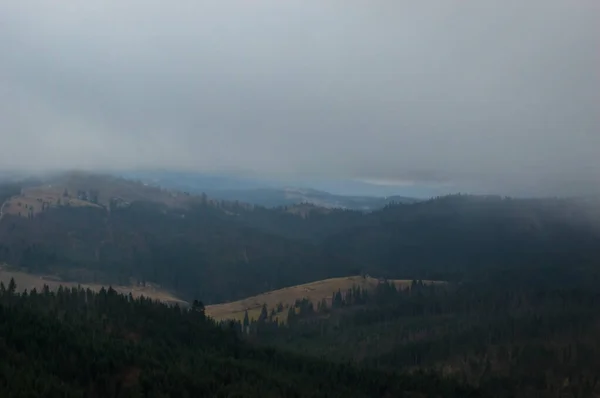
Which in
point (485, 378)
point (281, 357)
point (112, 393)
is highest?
point (112, 393)

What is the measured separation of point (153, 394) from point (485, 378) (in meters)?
114

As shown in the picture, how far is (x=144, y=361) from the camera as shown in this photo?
94.0 meters

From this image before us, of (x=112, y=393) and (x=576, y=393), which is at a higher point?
(x=112, y=393)

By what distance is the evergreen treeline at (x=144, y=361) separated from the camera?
277 ft

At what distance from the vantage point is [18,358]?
83.0 meters

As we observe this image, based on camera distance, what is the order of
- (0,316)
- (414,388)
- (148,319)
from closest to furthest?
1. (0,316)
2. (414,388)
3. (148,319)

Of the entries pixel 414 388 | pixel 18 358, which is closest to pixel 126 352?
pixel 18 358

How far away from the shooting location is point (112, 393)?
276ft

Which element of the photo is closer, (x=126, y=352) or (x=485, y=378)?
(x=126, y=352)

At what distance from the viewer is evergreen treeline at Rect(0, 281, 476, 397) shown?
8450 cm

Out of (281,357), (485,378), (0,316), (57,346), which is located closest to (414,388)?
(281,357)

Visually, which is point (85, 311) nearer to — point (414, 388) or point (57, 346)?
point (57, 346)

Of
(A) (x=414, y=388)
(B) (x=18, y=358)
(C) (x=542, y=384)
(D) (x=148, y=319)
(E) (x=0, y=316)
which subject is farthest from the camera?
(C) (x=542, y=384)

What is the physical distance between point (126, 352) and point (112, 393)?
1314 cm
